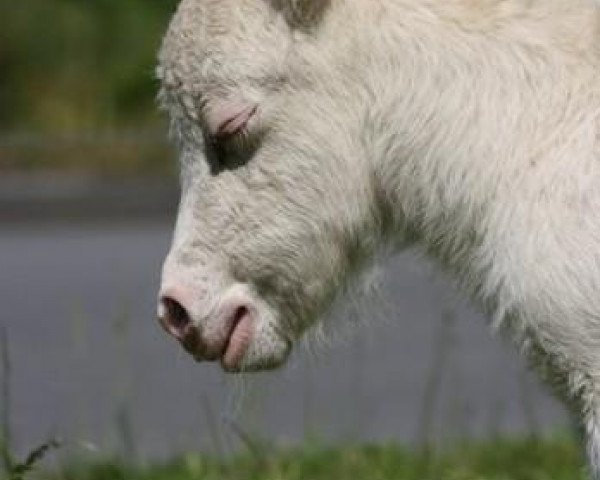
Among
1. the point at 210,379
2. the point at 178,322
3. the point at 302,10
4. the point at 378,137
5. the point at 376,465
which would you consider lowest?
the point at 210,379

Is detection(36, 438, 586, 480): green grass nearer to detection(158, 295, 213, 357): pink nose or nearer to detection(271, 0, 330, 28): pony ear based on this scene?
detection(158, 295, 213, 357): pink nose

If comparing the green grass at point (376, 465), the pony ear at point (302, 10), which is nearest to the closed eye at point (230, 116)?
the pony ear at point (302, 10)

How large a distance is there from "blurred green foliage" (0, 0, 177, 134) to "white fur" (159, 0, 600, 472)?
15340 millimetres

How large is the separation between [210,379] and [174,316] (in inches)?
197

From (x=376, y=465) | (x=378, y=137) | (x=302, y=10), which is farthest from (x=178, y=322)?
(x=376, y=465)

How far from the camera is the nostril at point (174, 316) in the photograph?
5.09 meters

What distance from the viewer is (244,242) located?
5113 mm

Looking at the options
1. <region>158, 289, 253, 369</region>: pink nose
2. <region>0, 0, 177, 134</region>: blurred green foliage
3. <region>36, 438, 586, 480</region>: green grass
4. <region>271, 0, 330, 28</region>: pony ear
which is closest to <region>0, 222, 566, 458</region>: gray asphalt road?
<region>36, 438, 586, 480</region>: green grass

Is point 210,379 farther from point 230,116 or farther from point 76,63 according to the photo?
point 76,63

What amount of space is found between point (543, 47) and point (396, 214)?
48 cm

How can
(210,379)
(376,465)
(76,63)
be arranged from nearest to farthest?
(376,465), (210,379), (76,63)

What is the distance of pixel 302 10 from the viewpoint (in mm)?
4965

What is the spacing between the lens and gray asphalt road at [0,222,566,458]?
307 inches

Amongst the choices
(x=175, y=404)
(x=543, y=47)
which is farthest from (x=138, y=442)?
(x=543, y=47)
